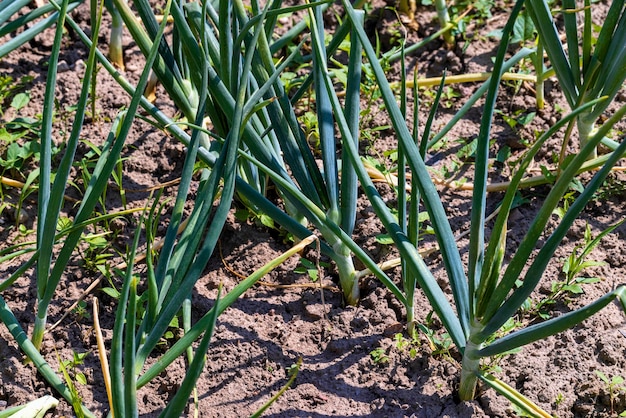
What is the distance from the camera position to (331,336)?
1.75 meters

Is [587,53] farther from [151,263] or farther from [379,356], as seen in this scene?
[151,263]

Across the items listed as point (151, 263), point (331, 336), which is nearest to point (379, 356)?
point (331, 336)

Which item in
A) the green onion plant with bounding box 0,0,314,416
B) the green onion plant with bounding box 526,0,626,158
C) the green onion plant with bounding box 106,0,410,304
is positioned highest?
the green onion plant with bounding box 526,0,626,158

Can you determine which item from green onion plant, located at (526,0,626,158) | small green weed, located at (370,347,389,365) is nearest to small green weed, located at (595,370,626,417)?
small green weed, located at (370,347,389,365)

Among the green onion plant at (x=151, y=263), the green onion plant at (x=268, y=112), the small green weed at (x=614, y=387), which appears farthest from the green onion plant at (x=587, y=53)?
the green onion plant at (x=151, y=263)

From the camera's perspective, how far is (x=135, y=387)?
4.19ft

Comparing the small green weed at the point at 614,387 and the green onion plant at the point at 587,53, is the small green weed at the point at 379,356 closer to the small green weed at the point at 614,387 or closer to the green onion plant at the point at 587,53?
the small green weed at the point at 614,387

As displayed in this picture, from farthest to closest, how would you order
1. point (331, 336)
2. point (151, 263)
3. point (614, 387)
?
point (331, 336) → point (614, 387) → point (151, 263)

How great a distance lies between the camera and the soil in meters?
1.62

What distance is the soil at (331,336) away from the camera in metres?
1.62

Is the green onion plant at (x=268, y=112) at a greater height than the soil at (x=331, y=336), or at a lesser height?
greater

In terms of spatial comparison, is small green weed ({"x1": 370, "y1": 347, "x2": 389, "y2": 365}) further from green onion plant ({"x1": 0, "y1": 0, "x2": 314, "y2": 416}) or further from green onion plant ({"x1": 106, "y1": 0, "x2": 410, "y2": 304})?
green onion plant ({"x1": 0, "y1": 0, "x2": 314, "y2": 416})

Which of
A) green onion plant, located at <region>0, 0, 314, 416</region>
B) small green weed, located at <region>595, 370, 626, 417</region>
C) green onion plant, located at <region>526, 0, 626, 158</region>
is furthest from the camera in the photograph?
green onion plant, located at <region>526, 0, 626, 158</region>

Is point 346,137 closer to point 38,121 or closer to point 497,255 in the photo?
point 497,255
